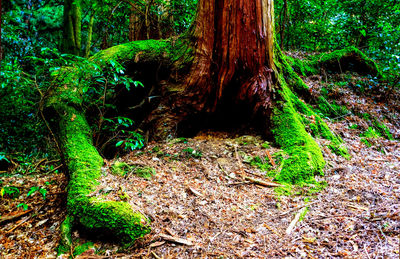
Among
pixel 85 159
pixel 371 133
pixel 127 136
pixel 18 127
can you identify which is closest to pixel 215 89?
pixel 127 136

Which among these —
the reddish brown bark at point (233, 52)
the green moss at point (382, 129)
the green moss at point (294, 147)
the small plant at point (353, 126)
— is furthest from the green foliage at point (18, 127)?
the green moss at point (382, 129)

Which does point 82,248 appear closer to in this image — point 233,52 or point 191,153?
point 191,153

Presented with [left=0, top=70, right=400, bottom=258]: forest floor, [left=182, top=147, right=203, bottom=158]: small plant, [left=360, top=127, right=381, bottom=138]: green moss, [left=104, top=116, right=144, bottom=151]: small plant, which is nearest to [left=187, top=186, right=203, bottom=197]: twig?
[left=0, top=70, right=400, bottom=258]: forest floor

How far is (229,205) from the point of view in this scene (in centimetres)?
282

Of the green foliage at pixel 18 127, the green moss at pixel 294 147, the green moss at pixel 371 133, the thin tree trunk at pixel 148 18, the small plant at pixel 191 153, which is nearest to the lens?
the green moss at pixel 294 147

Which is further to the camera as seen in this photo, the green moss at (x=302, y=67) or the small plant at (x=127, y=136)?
the green moss at (x=302, y=67)

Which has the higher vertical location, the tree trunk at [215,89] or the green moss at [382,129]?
the tree trunk at [215,89]

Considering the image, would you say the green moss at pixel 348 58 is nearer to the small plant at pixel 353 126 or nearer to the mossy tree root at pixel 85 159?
the small plant at pixel 353 126

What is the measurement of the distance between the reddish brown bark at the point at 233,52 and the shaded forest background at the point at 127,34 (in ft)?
4.21

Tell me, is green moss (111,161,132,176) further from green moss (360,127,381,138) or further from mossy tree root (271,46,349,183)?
green moss (360,127,381,138)

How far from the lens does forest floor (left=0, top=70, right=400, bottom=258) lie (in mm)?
2129

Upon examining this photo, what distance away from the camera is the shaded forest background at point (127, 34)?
14.9ft

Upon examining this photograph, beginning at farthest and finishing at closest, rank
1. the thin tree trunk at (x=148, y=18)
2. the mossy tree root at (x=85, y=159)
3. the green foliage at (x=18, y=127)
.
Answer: the thin tree trunk at (x=148, y=18) → the green foliage at (x=18, y=127) → the mossy tree root at (x=85, y=159)

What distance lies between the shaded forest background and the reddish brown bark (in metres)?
1.28
